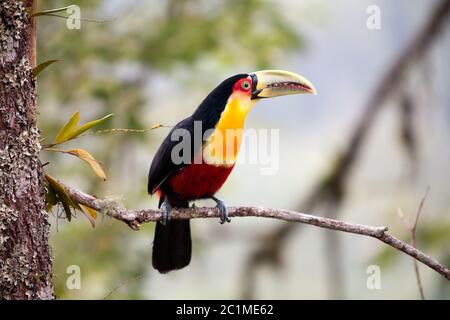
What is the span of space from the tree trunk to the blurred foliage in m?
3.12

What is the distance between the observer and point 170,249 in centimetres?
309

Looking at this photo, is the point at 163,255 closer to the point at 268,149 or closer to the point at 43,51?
the point at 268,149

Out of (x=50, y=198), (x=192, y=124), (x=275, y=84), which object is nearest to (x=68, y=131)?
(x=50, y=198)

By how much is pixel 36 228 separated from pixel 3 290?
19 centimetres

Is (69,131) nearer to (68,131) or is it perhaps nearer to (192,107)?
(68,131)

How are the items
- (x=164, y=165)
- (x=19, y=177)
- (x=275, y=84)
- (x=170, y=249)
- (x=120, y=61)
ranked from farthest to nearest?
1. (x=120, y=61)
2. (x=170, y=249)
3. (x=164, y=165)
4. (x=275, y=84)
5. (x=19, y=177)

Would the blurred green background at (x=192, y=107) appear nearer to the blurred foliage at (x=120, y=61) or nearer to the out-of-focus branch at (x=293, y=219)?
the blurred foliage at (x=120, y=61)

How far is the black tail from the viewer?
121 inches

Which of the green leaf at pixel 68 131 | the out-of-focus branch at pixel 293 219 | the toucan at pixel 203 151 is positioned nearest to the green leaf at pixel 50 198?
the out-of-focus branch at pixel 293 219

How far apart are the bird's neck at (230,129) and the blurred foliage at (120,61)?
8.66ft

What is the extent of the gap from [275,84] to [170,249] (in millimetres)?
798

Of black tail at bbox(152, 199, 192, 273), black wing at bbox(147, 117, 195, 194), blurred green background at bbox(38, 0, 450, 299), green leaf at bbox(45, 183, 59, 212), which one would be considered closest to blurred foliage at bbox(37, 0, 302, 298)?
blurred green background at bbox(38, 0, 450, 299)

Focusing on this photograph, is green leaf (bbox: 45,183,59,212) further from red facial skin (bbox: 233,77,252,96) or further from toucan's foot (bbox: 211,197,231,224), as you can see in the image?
red facial skin (bbox: 233,77,252,96)
